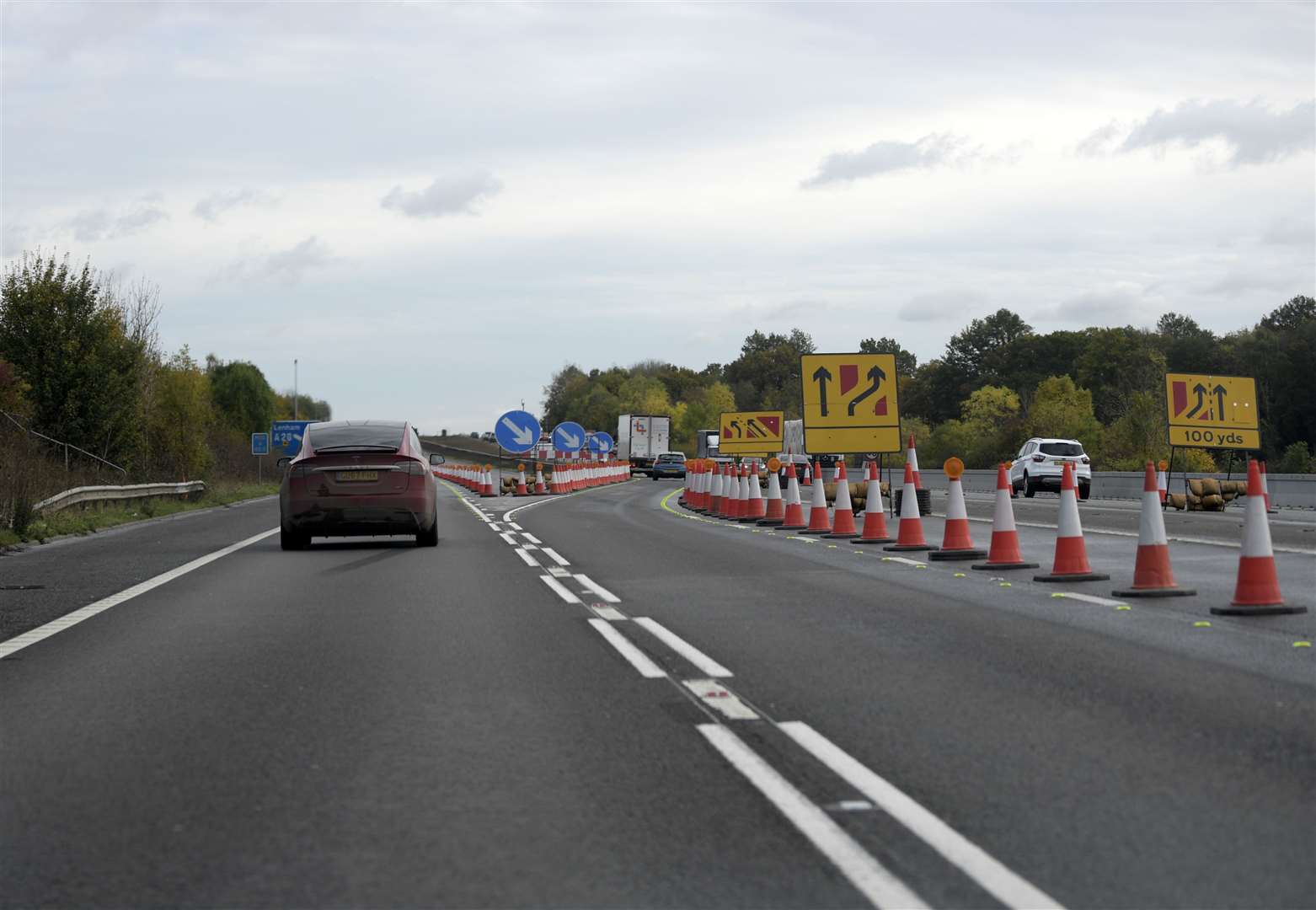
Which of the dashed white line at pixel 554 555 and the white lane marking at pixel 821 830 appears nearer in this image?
the white lane marking at pixel 821 830

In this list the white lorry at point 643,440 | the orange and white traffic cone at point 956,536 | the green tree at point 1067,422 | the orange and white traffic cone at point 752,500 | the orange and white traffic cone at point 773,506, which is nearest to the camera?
the orange and white traffic cone at point 956,536

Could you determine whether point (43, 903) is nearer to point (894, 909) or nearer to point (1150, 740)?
point (894, 909)

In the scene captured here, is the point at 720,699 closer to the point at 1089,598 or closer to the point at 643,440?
the point at 1089,598

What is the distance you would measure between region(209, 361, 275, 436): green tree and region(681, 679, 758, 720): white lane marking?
115137mm

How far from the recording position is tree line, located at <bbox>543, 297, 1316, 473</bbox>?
2950 inches

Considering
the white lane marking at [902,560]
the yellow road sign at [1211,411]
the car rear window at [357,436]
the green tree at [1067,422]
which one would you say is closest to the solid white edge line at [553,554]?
the car rear window at [357,436]

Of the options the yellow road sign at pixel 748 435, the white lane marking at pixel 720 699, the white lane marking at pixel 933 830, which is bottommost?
the white lane marking at pixel 720 699

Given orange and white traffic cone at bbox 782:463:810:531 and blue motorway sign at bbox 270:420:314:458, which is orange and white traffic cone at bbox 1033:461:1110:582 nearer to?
orange and white traffic cone at bbox 782:463:810:531

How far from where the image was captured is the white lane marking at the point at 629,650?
7.98 meters

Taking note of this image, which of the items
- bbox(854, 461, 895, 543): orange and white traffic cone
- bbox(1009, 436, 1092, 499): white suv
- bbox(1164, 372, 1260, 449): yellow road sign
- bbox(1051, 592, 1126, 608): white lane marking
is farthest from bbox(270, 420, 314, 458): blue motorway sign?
bbox(1051, 592, 1126, 608): white lane marking

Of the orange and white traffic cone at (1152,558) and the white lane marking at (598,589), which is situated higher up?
the orange and white traffic cone at (1152,558)

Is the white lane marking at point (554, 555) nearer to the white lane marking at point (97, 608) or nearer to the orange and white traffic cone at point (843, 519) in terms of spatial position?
the white lane marking at point (97, 608)

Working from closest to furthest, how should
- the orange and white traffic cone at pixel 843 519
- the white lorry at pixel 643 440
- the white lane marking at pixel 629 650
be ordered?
the white lane marking at pixel 629 650 < the orange and white traffic cone at pixel 843 519 < the white lorry at pixel 643 440

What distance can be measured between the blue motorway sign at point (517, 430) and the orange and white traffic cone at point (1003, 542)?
89.9 ft
